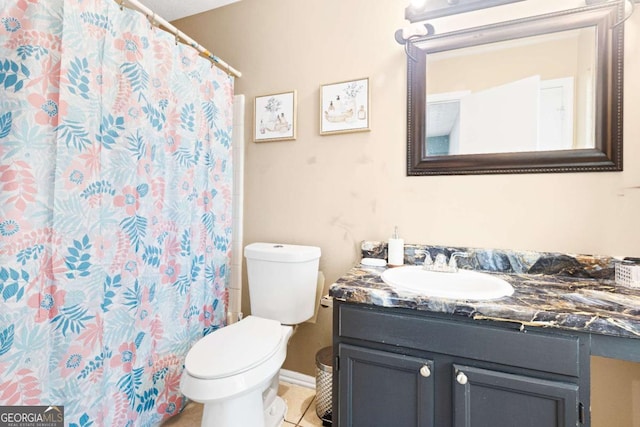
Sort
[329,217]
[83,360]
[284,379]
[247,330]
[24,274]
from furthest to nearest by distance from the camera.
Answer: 1. [284,379]
2. [329,217]
3. [247,330]
4. [83,360]
5. [24,274]

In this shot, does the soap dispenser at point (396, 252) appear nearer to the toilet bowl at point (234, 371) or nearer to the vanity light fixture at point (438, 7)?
the toilet bowl at point (234, 371)

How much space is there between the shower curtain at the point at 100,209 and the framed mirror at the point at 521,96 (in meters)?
1.14

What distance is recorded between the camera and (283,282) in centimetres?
147

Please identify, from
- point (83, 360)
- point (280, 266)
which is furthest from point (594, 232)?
point (83, 360)

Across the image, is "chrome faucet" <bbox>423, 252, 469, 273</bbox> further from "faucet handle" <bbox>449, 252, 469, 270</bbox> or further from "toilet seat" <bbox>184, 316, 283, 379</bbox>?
"toilet seat" <bbox>184, 316, 283, 379</bbox>

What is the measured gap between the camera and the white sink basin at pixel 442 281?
1054mm

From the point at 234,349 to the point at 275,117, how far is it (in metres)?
1.26

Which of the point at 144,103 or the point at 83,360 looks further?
the point at 144,103

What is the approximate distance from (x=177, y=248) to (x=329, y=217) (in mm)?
787

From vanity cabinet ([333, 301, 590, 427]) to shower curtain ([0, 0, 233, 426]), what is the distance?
850mm

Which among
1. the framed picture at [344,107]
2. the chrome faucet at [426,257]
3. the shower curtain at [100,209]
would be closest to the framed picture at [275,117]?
the framed picture at [344,107]

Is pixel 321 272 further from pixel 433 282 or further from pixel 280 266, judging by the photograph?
pixel 433 282

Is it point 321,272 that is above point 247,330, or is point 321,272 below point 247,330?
above

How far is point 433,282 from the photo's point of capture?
48.2 inches
